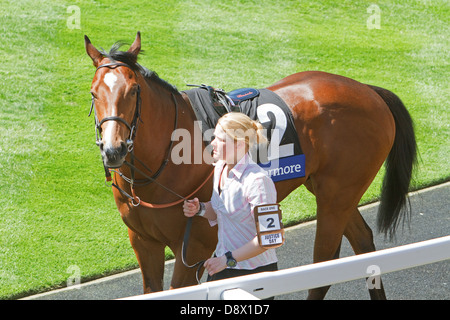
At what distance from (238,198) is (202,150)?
37.6 inches

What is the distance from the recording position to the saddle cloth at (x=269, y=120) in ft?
13.3

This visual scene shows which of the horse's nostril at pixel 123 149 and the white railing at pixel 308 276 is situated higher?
the horse's nostril at pixel 123 149

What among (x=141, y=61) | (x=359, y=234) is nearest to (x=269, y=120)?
(x=359, y=234)

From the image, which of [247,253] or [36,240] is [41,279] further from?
[247,253]

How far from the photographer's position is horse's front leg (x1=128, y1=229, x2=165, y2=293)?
403cm

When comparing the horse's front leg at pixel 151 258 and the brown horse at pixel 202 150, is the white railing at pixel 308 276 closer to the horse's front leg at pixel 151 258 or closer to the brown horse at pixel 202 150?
the brown horse at pixel 202 150

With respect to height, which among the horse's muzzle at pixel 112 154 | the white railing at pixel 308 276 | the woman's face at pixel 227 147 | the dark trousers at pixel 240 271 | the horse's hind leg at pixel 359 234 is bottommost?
the horse's hind leg at pixel 359 234

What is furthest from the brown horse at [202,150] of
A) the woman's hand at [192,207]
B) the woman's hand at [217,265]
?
the woman's hand at [217,265]

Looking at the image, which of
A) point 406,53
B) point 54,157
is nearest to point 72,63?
point 54,157

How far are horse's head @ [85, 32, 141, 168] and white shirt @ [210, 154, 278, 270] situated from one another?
62 centimetres

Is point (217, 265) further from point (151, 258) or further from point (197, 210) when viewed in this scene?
point (151, 258)

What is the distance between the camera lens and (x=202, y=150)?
3.98 metres

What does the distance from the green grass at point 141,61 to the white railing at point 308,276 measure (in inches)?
130

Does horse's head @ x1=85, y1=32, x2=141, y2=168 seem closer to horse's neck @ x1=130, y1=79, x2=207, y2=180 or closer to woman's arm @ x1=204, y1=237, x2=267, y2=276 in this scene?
horse's neck @ x1=130, y1=79, x2=207, y2=180
